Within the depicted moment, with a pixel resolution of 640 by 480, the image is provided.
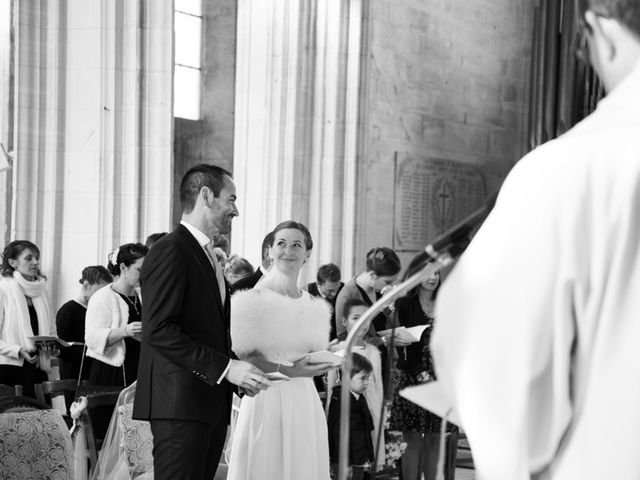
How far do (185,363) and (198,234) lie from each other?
0.55 metres

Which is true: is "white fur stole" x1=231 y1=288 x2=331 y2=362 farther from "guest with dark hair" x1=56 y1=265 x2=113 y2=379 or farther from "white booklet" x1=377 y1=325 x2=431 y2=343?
"guest with dark hair" x1=56 y1=265 x2=113 y2=379

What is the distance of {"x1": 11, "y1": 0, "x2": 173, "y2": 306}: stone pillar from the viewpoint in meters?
8.62

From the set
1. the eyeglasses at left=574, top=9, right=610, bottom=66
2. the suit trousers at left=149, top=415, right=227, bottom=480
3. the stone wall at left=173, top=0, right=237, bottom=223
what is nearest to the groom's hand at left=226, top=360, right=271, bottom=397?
the suit trousers at left=149, top=415, right=227, bottom=480

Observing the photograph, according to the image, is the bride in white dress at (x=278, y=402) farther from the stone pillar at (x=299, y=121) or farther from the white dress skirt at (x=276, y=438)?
the stone pillar at (x=299, y=121)

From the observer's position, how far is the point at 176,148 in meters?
14.1

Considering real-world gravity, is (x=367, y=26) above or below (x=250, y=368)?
above

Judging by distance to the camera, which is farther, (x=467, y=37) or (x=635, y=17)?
(x=467, y=37)

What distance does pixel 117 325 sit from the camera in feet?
21.9

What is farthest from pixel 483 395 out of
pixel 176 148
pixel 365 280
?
pixel 176 148

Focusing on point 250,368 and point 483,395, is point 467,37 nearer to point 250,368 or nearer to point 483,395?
point 250,368

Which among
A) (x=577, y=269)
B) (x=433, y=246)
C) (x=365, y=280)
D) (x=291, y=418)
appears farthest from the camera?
(x=365, y=280)

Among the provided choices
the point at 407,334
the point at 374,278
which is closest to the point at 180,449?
the point at 407,334

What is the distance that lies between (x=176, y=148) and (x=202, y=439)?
9987 millimetres

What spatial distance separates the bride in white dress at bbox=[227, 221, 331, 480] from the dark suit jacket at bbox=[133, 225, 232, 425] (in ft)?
2.88
